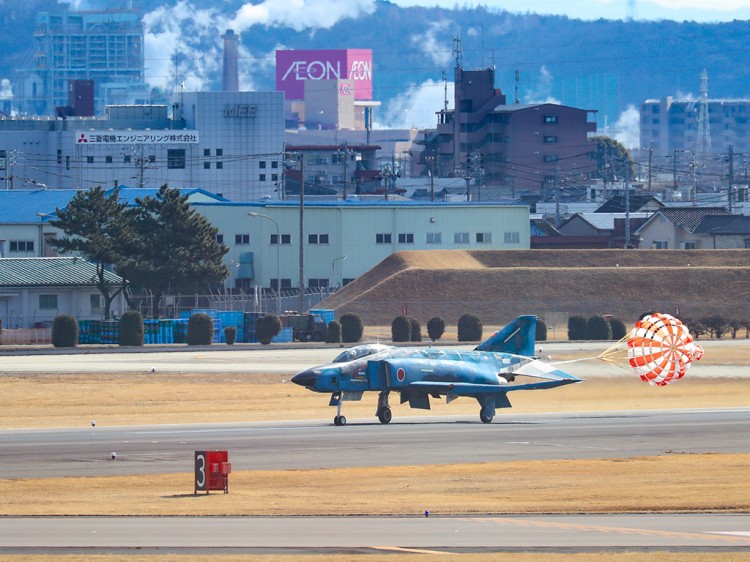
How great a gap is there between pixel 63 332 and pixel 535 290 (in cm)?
4217

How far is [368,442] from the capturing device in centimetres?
4519

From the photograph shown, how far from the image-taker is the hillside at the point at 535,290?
114062 millimetres

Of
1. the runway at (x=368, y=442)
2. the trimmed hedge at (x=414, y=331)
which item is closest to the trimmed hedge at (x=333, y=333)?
the trimmed hedge at (x=414, y=331)

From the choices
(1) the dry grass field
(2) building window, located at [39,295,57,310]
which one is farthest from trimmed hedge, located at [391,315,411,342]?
(1) the dry grass field

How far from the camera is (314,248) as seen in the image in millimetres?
133500

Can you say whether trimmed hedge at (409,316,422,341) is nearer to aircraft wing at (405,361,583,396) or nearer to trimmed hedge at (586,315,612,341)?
trimmed hedge at (586,315,612,341)

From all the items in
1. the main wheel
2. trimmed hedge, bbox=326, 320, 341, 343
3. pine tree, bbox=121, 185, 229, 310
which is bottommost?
the main wheel

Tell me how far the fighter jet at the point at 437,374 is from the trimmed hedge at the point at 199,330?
45181 mm

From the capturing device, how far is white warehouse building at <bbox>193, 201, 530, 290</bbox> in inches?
5212

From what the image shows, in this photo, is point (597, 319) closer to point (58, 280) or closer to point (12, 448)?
point (58, 280)

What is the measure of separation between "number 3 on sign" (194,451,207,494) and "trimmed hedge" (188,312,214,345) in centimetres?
6135

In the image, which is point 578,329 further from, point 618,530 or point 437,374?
point 618,530

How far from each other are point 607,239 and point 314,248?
130ft

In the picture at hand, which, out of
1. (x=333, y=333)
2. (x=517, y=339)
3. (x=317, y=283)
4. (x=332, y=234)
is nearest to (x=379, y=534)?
(x=517, y=339)
